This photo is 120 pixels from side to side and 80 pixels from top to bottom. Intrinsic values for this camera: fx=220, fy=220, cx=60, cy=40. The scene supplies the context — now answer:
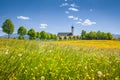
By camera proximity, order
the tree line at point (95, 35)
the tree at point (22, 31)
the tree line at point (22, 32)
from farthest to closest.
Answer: the tree line at point (95, 35)
the tree at point (22, 31)
the tree line at point (22, 32)

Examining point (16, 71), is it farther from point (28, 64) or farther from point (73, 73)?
point (73, 73)

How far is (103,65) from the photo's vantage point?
6.59 meters

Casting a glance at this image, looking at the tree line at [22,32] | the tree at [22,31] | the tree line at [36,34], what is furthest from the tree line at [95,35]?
the tree at [22,31]

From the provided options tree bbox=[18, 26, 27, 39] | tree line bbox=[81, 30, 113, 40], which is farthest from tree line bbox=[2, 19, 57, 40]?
tree line bbox=[81, 30, 113, 40]

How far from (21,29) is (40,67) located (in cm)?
11336

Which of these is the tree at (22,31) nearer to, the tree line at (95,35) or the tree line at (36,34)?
the tree line at (36,34)

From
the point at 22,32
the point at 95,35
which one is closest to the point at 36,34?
the point at 22,32

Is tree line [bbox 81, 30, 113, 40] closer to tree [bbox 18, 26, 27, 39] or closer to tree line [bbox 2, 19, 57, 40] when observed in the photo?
tree line [bbox 2, 19, 57, 40]

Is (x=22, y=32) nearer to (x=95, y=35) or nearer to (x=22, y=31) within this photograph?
(x=22, y=31)

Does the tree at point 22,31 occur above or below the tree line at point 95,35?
above

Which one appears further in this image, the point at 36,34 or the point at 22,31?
the point at 36,34

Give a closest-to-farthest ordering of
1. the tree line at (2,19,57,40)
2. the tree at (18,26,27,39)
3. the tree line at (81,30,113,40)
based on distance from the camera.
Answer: the tree line at (2,19,57,40) < the tree at (18,26,27,39) < the tree line at (81,30,113,40)

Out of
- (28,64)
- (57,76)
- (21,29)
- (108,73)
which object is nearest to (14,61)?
(28,64)

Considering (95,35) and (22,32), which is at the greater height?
(22,32)
